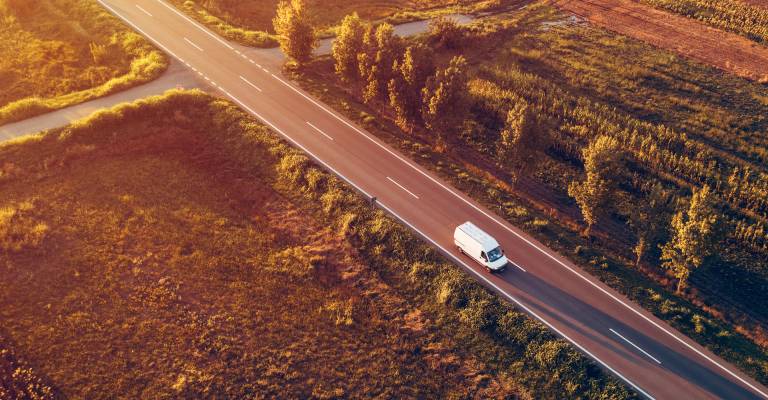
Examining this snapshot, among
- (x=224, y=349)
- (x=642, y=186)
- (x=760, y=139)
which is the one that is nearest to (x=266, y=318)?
(x=224, y=349)

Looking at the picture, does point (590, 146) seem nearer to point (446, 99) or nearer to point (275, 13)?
point (446, 99)

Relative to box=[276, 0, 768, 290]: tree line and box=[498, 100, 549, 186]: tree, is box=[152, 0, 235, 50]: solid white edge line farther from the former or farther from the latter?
box=[498, 100, 549, 186]: tree

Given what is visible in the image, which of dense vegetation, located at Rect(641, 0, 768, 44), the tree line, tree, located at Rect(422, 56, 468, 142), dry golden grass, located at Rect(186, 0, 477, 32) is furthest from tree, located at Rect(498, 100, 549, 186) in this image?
dense vegetation, located at Rect(641, 0, 768, 44)

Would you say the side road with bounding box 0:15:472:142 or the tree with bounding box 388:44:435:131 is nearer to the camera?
the side road with bounding box 0:15:472:142

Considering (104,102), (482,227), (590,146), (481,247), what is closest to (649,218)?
(590,146)

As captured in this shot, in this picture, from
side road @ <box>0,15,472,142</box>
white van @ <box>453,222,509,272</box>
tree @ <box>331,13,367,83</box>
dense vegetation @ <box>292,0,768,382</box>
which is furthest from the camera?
tree @ <box>331,13,367,83</box>

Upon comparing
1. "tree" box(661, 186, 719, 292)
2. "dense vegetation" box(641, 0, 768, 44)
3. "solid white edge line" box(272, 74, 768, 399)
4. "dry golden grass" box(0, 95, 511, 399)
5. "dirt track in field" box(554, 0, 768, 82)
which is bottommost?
"dry golden grass" box(0, 95, 511, 399)
